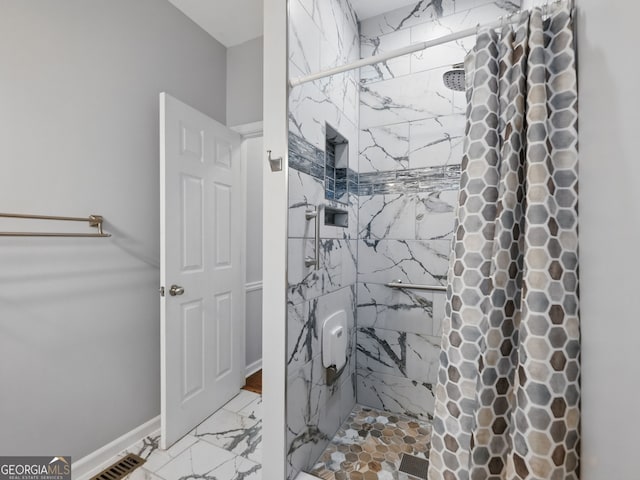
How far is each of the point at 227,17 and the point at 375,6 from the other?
1054mm

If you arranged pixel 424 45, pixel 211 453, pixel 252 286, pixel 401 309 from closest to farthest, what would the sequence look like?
1. pixel 424 45
2. pixel 211 453
3. pixel 401 309
4. pixel 252 286

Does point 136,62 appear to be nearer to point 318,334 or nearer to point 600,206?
point 318,334

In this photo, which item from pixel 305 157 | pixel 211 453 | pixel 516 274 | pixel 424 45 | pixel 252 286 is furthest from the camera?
pixel 252 286

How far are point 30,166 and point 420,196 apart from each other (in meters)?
2.12

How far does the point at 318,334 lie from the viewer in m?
1.66

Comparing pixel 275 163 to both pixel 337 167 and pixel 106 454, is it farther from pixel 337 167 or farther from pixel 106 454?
pixel 106 454

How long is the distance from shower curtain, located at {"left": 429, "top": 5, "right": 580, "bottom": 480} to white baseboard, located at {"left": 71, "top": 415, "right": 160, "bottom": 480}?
1.73 metres

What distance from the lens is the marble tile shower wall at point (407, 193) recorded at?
1966 mm

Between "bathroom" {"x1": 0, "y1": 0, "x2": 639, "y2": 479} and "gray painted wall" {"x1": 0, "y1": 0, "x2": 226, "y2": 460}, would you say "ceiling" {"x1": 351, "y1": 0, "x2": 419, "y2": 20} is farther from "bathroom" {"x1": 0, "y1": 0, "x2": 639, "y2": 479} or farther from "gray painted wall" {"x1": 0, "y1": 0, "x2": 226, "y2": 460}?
"gray painted wall" {"x1": 0, "y1": 0, "x2": 226, "y2": 460}

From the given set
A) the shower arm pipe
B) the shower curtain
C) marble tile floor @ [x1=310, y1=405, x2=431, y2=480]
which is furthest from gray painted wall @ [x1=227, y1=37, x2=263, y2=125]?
marble tile floor @ [x1=310, y1=405, x2=431, y2=480]

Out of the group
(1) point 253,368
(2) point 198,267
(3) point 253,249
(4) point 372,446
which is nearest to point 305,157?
(2) point 198,267

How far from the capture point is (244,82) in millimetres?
2369

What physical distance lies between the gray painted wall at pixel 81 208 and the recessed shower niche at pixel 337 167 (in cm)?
111

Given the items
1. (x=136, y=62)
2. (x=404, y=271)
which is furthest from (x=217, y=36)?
(x=404, y=271)
